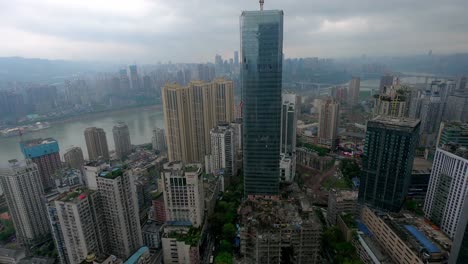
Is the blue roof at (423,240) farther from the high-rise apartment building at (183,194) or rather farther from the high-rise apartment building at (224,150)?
the high-rise apartment building at (224,150)

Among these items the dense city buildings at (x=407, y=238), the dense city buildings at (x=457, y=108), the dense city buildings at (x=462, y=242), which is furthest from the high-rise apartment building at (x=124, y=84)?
the dense city buildings at (x=462, y=242)

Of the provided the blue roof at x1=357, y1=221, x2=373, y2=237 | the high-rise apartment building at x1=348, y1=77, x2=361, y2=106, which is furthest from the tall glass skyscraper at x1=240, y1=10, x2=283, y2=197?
the high-rise apartment building at x1=348, y1=77, x2=361, y2=106

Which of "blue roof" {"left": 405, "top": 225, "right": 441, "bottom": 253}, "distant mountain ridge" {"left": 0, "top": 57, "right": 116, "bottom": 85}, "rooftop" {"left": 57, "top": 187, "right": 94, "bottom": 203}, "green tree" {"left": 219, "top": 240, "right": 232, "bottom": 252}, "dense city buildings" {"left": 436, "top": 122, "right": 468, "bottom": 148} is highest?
"distant mountain ridge" {"left": 0, "top": 57, "right": 116, "bottom": 85}

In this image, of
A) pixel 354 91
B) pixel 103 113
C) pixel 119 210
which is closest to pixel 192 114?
pixel 119 210

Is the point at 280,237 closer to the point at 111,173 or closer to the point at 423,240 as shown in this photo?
the point at 423,240

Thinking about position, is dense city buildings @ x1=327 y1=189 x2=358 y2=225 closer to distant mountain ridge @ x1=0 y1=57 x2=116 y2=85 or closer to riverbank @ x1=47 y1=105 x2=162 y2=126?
riverbank @ x1=47 y1=105 x2=162 y2=126

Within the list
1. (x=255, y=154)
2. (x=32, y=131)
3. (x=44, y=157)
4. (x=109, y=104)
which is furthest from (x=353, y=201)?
(x=109, y=104)
